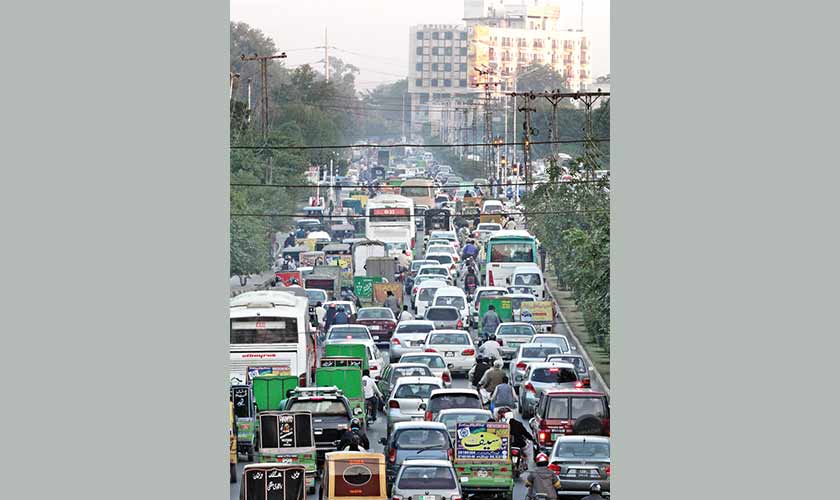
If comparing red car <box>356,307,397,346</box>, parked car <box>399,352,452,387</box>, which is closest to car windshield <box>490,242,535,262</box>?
red car <box>356,307,397,346</box>

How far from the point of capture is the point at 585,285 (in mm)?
42094

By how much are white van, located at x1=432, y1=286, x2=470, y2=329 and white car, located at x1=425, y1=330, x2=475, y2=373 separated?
8879 mm

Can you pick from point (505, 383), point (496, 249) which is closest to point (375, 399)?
point (505, 383)

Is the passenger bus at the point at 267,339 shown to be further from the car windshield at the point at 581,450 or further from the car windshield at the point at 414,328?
the car windshield at the point at 581,450

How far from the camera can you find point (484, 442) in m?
24.3

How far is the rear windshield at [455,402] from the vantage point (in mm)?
28591

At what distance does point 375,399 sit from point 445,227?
2045 inches

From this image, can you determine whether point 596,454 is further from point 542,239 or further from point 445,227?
point 445,227

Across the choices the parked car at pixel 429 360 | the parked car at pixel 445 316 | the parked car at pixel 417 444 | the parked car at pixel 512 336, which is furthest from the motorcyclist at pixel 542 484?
the parked car at pixel 445 316

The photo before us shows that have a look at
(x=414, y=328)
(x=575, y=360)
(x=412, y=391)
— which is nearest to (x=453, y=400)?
(x=412, y=391)

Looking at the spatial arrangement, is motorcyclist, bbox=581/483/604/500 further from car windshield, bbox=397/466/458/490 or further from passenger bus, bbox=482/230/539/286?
passenger bus, bbox=482/230/539/286

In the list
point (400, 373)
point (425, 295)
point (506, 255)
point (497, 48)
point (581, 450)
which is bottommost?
point (400, 373)

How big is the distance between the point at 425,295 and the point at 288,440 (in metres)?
27.6

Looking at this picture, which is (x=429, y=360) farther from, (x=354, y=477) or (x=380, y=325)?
(x=354, y=477)
